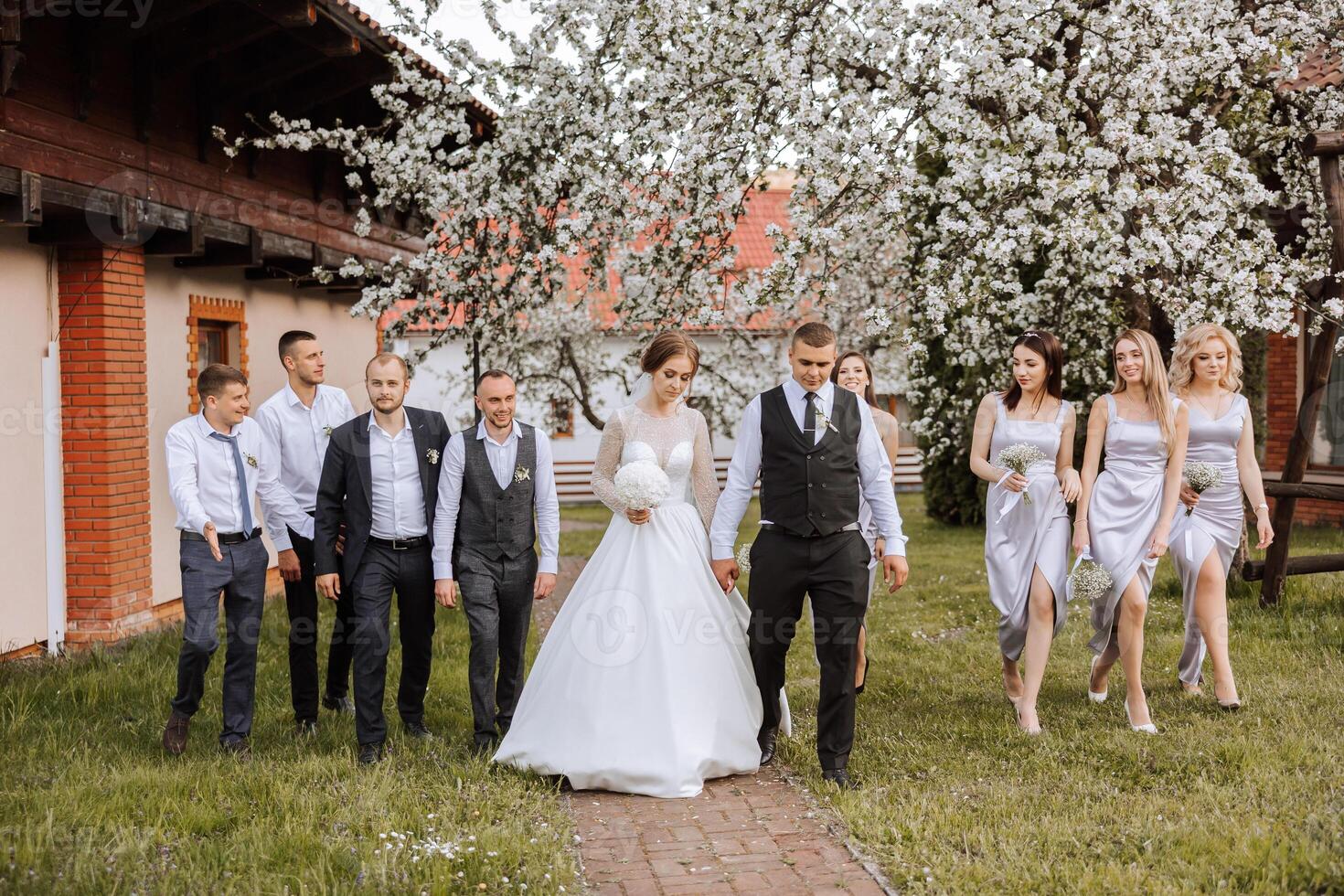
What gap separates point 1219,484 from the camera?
6.65 metres

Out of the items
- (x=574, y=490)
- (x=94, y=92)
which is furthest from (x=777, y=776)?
(x=574, y=490)

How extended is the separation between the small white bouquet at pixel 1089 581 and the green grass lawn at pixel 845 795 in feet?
2.31

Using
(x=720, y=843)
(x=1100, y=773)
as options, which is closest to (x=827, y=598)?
(x=720, y=843)

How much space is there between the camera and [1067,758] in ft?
18.7

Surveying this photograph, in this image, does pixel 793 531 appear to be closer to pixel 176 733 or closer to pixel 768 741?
pixel 768 741

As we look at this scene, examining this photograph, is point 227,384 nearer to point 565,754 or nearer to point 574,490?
point 565,754

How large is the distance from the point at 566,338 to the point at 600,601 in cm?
1628

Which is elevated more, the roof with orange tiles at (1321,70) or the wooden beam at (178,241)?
the roof with orange tiles at (1321,70)

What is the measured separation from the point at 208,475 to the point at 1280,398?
14.4 meters

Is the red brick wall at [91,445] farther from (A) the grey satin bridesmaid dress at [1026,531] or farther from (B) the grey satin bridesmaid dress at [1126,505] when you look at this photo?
(B) the grey satin bridesmaid dress at [1126,505]

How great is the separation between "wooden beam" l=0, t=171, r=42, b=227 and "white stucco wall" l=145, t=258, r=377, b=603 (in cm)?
230

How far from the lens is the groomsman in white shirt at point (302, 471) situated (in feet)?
21.6

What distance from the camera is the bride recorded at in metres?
5.46

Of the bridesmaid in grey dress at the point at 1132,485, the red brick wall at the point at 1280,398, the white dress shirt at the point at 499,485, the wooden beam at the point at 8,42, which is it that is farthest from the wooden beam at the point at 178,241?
the red brick wall at the point at 1280,398
